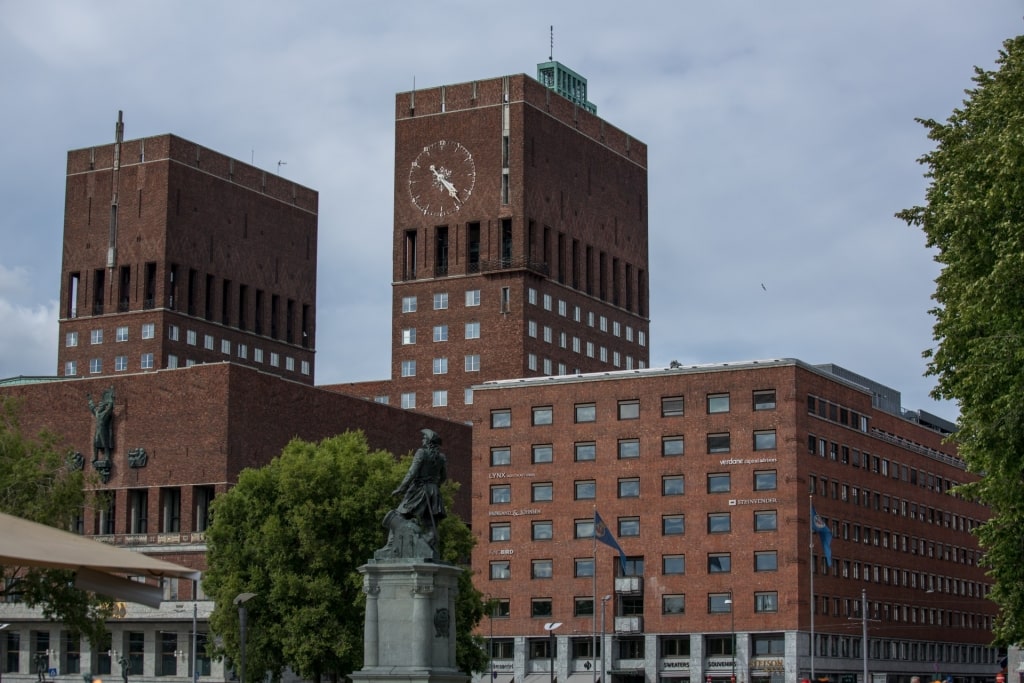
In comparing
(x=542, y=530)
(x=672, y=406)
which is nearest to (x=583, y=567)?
(x=542, y=530)

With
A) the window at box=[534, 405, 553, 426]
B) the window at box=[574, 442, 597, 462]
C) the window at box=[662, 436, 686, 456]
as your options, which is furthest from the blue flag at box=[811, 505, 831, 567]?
the window at box=[534, 405, 553, 426]

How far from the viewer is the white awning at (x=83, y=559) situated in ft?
69.9

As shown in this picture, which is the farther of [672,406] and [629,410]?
[629,410]

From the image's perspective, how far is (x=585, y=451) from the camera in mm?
126938

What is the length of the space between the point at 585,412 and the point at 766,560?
17.1m

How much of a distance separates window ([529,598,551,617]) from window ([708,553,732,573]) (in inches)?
493

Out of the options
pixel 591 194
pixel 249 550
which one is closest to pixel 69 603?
pixel 249 550

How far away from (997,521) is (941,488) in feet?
318

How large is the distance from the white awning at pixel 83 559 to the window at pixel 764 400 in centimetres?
9939

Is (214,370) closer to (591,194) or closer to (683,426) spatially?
(683,426)

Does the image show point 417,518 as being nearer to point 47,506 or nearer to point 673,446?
point 47,506

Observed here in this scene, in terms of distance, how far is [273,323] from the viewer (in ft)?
655

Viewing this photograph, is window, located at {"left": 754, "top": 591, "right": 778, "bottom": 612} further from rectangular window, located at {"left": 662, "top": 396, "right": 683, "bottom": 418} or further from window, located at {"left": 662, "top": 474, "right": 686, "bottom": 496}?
rectangular window, located at {"left": 662, "top": 396, "right": 683, "bottom": 418}

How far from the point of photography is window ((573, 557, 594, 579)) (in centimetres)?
12506
